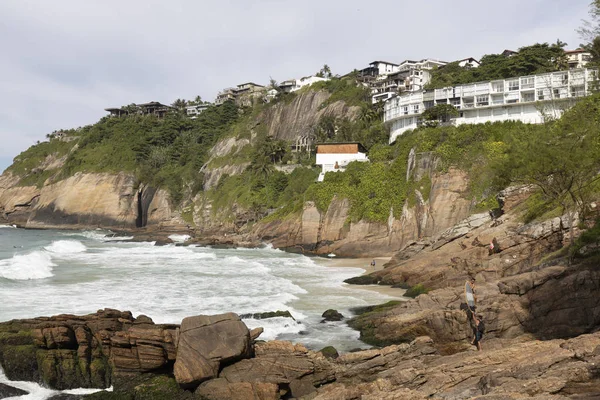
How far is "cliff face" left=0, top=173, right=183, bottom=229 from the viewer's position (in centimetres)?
9850

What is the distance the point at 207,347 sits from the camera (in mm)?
15891

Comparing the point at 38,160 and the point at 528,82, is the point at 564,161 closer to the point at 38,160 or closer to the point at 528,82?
the point at 528,82

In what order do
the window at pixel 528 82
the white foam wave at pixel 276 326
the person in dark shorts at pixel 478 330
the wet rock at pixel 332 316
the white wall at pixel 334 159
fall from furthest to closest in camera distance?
the white wall at pixel 334 159, the window at pixel 528 82, the wet rock at pixel 332 316, the white foam wave at pixel 276 326, the person in dark shorts at pixel 478 330

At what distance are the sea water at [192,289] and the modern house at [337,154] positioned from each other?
20.6 metres

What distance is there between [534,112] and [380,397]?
53.4m

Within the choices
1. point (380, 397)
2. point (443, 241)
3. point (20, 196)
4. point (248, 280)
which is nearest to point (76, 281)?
point (248, 280)

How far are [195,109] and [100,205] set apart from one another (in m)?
53.4

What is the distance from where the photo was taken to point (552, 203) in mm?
28172

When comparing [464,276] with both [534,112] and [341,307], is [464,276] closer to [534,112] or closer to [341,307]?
[341,307]

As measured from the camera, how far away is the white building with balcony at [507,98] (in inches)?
2128

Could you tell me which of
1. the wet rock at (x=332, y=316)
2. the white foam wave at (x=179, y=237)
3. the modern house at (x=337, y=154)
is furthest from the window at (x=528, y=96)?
the white foam wave at (x=179, y=237)

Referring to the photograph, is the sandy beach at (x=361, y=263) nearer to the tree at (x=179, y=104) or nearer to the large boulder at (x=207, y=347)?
the large boulder at (x=207, y=347)

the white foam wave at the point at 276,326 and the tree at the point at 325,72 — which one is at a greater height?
the tree at the point at 325,72

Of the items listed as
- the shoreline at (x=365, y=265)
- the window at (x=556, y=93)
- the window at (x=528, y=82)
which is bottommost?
the shoreline at (x=365, y=265)
